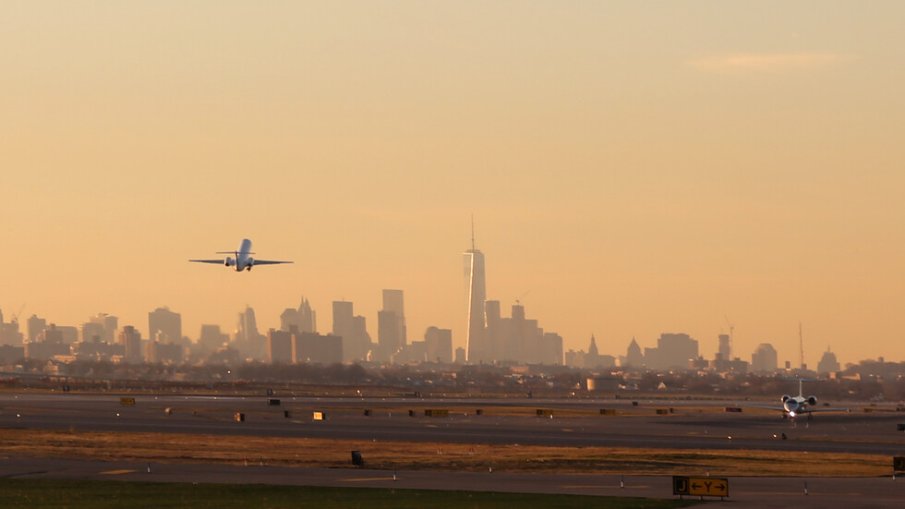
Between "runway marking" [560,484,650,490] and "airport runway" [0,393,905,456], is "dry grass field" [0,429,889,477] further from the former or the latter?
"runway marking" [560,484,650,490]

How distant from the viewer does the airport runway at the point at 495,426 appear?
129000 mm

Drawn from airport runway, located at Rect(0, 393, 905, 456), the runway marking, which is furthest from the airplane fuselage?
the runway marking

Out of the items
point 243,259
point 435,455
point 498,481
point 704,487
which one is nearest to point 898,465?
point 704,487

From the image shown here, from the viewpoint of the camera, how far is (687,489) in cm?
7600

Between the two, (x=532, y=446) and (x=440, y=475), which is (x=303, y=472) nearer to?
(x=440, y=475)

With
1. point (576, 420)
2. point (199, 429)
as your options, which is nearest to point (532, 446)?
point (199, 429)

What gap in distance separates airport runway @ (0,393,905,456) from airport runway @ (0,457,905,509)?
33.5 meters

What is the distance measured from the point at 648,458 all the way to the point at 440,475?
22.5 m

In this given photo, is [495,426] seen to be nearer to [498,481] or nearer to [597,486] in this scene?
[498,481]

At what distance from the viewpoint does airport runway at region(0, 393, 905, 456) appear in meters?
129

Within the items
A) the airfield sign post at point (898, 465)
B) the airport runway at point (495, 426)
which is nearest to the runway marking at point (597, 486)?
the airfield sign post at point (898, 465)

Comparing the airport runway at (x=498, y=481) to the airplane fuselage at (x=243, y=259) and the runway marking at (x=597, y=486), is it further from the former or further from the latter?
the airplane fuselage at (x=243, y=259)

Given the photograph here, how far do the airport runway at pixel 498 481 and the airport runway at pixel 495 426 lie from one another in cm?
3348

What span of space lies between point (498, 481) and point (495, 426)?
2637 inches
